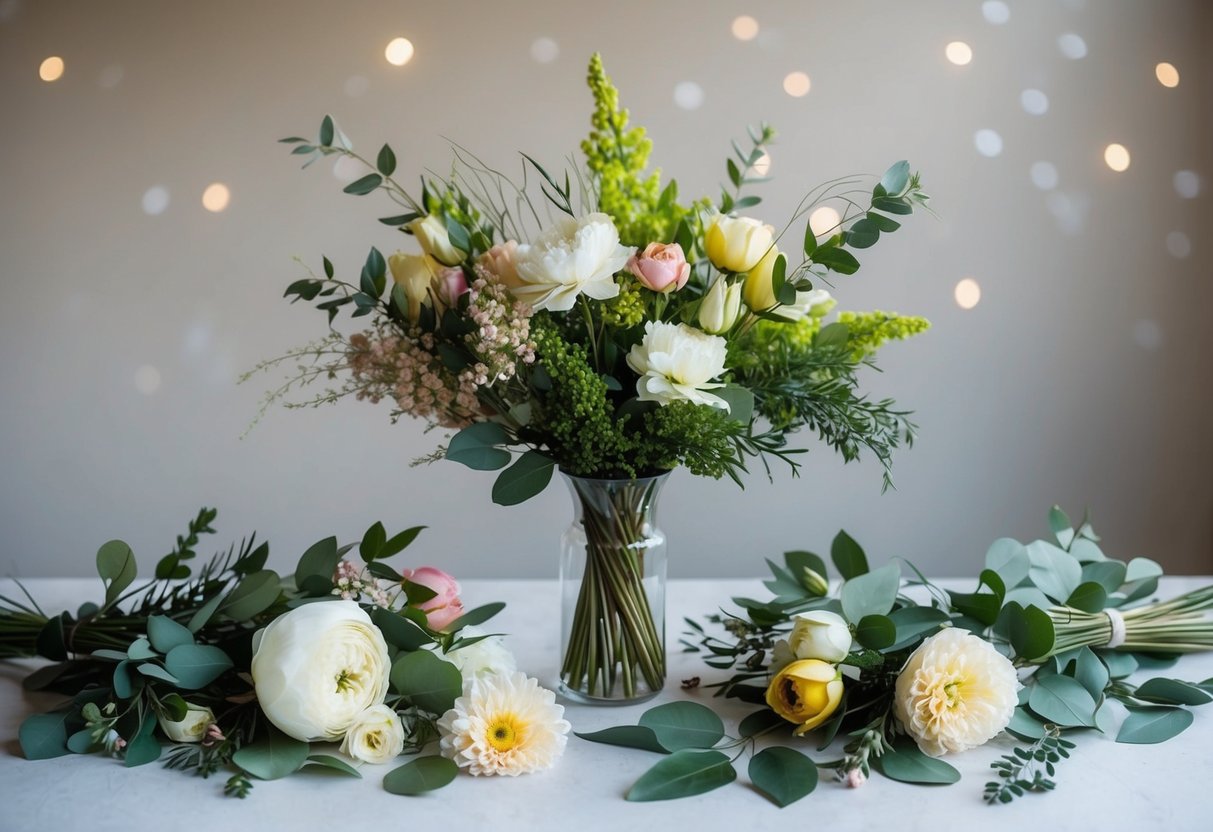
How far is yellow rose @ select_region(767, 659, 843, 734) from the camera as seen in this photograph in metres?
0.87

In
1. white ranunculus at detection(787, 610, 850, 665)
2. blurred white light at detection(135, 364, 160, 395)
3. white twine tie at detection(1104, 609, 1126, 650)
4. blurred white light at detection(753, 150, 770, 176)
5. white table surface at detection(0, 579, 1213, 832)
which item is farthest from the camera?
blurred white light at detection(135, 364, 160, 395)

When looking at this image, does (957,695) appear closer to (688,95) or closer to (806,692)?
(806,692)

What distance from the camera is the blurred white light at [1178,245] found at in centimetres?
201

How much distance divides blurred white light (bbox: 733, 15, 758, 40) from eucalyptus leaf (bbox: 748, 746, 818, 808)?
1.51 metres

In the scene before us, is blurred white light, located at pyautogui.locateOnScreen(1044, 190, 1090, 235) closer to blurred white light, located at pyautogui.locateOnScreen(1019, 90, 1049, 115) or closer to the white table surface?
blurred white light, located at pyautogui.locateOnScreen(1019, 90, 1049, 115)

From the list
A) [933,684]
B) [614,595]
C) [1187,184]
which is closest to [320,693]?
[614,595]

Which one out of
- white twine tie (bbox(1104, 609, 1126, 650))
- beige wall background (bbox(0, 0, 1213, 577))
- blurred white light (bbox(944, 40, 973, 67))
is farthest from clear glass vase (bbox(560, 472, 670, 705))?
blurred white light (bbox(944, 40, 973, 67))

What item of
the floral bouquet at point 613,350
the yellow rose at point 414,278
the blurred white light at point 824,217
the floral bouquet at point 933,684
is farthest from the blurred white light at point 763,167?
the yellow rose at point 414,278

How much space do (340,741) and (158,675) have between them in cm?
16

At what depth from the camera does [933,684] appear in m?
0.85

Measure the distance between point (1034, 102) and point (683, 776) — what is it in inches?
65.1

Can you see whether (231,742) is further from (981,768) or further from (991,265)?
(991,265)

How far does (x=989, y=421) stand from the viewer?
81.7 inches

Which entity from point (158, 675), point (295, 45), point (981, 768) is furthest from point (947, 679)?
point (295, 45)
